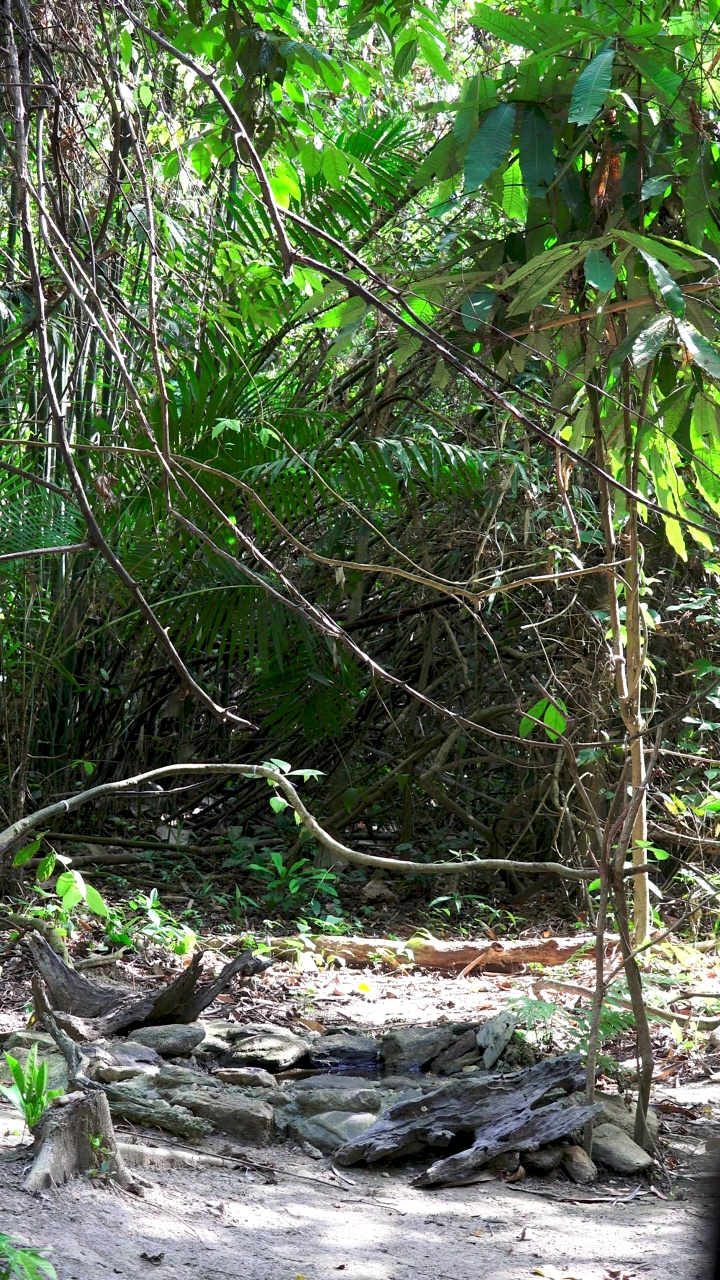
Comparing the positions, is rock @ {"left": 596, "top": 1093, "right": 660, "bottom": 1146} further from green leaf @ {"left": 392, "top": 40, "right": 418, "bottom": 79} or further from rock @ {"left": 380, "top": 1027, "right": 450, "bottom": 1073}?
green leaf @ {"left": 392, "top": 40, "right": 418, "bottom": 79}

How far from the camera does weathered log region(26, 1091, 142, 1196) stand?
2080mm

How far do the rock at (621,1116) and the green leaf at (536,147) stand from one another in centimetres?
208

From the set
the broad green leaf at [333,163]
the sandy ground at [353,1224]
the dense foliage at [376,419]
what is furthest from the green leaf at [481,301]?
the sandy ground at [353,1224]

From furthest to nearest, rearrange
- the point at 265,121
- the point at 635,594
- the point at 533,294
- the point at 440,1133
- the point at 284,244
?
the point at 635,594 < the point at 265,121 < the point at 440,1133 < the point at 533,294 < the point at 284,244

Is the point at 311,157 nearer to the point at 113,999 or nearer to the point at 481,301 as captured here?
the point at 481,301

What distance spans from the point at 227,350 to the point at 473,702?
6.86 feet

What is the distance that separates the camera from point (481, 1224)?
2.26 meters

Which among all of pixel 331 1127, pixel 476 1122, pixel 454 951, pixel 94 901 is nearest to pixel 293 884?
pixel 454 951

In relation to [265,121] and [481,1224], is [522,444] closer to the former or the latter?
[265,121]

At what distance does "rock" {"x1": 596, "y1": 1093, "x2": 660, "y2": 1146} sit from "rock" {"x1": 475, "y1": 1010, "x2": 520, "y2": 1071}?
1.02ft

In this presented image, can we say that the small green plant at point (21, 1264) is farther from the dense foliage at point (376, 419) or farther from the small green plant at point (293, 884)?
the small green plant at point (293, 884)

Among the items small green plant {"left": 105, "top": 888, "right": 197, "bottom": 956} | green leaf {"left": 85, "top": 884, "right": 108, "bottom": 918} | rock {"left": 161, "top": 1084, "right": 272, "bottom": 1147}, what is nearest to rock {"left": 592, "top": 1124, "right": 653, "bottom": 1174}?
rock {"left": 161, "top": 1084, "right": 272, "bottom": 1147}

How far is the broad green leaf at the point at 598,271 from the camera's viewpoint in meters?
2.03

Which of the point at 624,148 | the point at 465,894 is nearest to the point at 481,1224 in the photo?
the point at 624,148
